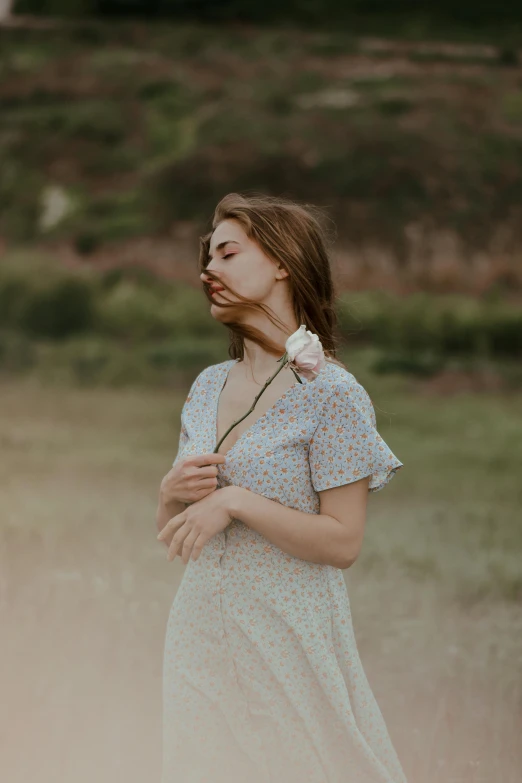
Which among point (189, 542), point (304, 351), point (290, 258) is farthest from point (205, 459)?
point (290, 258)

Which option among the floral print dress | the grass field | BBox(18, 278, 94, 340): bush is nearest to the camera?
the floral print dress

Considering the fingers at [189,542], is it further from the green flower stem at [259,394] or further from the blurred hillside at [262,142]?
the blurred hillside at [262,142]

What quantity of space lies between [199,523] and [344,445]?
0.26 m

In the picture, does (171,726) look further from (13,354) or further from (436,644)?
(13,354)

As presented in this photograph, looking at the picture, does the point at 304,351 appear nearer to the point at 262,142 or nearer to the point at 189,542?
the point at 189,542

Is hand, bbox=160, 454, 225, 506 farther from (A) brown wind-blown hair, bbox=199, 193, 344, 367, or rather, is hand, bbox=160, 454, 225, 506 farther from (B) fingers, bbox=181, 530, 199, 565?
(A) brown wind-blown hair, bbox=199, 193, 344, 367

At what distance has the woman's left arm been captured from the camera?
1574 mm

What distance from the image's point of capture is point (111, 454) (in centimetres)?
699

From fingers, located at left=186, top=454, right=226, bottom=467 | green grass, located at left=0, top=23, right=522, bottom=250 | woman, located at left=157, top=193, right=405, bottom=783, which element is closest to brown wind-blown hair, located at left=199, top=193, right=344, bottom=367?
woman, located at left=157, top=193, right=405, bottom=783

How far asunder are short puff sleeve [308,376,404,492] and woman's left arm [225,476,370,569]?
0.02m

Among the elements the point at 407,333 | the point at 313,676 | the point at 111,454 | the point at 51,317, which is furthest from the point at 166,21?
the point at 313,676

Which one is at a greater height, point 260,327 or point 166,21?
point 166,21

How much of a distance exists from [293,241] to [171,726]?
2.69 feet

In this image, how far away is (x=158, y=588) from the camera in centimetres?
407
